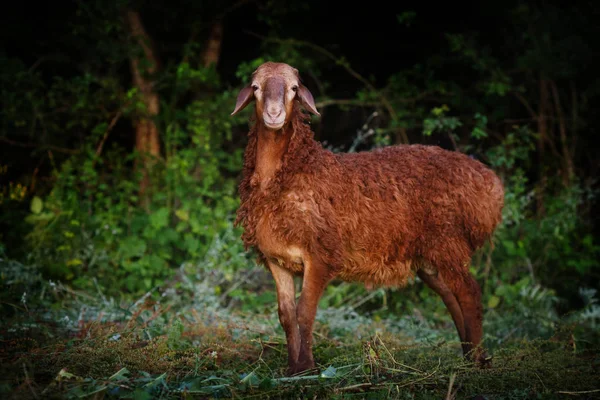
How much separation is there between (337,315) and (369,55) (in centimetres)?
495

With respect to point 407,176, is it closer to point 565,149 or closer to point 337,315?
point 337,315

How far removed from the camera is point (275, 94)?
15.2 feet

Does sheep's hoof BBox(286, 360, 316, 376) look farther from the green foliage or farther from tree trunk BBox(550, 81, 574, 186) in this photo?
tree trunk BBox(550, 81, 574, 186)

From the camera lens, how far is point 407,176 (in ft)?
18.2

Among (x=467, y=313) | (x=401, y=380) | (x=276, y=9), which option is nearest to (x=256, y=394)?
(x=401, y=380)

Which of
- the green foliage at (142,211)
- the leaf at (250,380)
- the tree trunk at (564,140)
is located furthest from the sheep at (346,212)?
the tree trunk at (564,140)

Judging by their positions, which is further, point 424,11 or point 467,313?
point 424,11

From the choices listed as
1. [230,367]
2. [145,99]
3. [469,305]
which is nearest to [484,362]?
[469,305]

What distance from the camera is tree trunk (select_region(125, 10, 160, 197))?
31.2 feet

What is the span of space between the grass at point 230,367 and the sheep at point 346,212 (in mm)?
402

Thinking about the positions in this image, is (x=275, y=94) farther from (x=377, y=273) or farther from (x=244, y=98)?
(x=377, y=273)

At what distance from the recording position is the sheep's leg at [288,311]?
16.1 feet

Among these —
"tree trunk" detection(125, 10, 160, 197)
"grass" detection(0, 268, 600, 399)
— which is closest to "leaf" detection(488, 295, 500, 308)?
"grass" detection(0, 268, 600, 399)

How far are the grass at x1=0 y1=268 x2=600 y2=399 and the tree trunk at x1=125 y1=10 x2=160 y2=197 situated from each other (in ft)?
11.6
